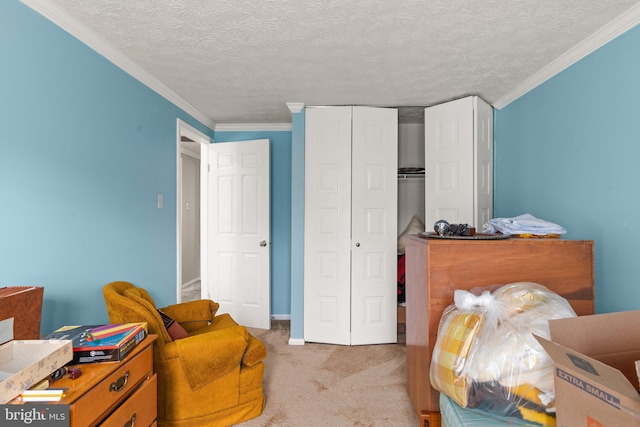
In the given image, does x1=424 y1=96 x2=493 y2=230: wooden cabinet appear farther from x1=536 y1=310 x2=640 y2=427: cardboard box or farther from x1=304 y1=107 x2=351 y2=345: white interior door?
x1=536 y1=310 x2=640 y2=427: cardboard box

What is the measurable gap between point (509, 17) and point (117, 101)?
8.26ft

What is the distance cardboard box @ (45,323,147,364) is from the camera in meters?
1.35

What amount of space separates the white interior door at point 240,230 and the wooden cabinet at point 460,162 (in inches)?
72.4

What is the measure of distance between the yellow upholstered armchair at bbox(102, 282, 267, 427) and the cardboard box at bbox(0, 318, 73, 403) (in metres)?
0.60

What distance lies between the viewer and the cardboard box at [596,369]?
849 mm

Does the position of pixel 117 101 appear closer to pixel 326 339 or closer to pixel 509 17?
pixel 509 17

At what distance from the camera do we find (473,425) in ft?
4.28

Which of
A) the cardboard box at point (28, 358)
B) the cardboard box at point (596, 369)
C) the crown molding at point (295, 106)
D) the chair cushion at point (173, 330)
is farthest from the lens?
the crown molding at point (295, 106)

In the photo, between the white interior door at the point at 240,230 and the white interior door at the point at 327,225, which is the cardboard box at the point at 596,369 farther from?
the white interior door at the point at 240,230

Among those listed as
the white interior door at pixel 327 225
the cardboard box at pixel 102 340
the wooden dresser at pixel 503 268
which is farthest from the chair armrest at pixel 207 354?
the white interior door at pixel 327 225

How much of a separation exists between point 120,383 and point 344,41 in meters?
2.15

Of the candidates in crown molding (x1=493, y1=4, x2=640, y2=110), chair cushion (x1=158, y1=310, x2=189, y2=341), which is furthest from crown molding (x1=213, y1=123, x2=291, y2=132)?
chair cushion (x1=158, y1=310, x2=189, y2=341)

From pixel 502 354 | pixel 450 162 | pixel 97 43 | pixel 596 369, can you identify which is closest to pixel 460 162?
pixel 450 162

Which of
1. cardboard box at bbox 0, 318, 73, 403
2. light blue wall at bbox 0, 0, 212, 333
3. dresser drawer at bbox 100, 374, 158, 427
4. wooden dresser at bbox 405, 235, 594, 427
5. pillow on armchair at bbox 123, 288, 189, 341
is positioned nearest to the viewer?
cardboard box at bbox 0, 318, 73, 403
